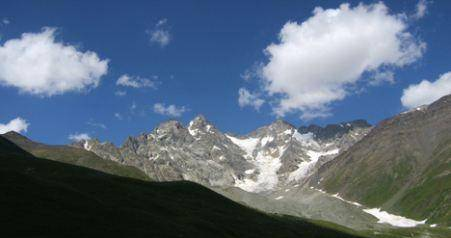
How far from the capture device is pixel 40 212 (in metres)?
76.9

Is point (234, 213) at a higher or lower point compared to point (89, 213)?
higher

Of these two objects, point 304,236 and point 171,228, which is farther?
point 304,236

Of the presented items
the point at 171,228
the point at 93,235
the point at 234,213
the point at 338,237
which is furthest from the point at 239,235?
the point at 338,237

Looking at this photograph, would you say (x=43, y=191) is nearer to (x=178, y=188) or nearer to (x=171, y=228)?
(x=171, y=228)

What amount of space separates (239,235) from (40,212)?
174 feet

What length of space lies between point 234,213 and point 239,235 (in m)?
42.2

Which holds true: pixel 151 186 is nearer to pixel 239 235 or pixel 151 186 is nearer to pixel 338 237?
pixel 239 235

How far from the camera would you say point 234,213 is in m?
162

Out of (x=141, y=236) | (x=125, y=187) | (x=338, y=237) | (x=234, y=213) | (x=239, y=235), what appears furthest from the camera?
(x=338, y=237)

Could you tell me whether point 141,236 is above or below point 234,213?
below

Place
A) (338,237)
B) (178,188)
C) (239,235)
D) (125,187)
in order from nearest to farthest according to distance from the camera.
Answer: (239,235) → (125,187) → (178,188) → (338,237)

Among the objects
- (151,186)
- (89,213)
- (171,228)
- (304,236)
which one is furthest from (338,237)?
(89,213)

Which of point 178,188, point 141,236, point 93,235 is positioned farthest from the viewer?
point 178,188

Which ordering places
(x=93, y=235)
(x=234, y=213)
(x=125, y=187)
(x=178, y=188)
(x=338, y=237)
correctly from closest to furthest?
(x=93, y=235) < (x=125, y=187) < (x=234, y=213) < (x=178, y=188) < (x=338, y=237)
